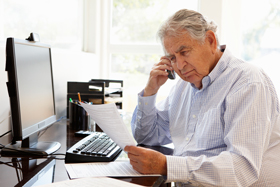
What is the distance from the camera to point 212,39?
1.30m

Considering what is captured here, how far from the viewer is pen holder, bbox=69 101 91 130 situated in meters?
1.79

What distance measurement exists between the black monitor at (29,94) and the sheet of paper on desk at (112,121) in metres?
0.27

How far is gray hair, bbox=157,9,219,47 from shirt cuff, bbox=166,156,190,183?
1.74 feet

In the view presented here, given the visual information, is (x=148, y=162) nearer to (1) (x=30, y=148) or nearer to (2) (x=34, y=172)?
(2) (x=34, y=172)

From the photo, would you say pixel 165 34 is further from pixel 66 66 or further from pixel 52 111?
pixel 66 66

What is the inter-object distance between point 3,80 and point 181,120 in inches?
35.6

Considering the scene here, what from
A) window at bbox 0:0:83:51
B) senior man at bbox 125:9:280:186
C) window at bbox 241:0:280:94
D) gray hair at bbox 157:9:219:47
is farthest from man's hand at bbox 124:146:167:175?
window at bbox 241:0:280:94

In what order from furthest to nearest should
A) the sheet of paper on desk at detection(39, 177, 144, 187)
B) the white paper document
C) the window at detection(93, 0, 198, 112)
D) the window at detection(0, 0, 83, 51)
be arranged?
the window at detection(93, 0, 198, 112)
the window at detection(0, 0, 83, 51)
the white paper document
the sheet of paper on desk at detection(39, 177, 144, 187)

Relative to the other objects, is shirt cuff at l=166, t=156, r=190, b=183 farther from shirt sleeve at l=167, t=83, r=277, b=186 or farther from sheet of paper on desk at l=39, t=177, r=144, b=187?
sheet of paper on desk at l=39, t=177, r=144, b=187

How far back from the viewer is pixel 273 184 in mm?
1135

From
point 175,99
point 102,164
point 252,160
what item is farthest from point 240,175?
point 175,99

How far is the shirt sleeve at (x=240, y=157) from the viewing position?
1.02m

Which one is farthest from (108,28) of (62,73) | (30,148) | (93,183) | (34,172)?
(93,183)

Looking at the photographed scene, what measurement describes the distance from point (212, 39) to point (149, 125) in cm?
54
